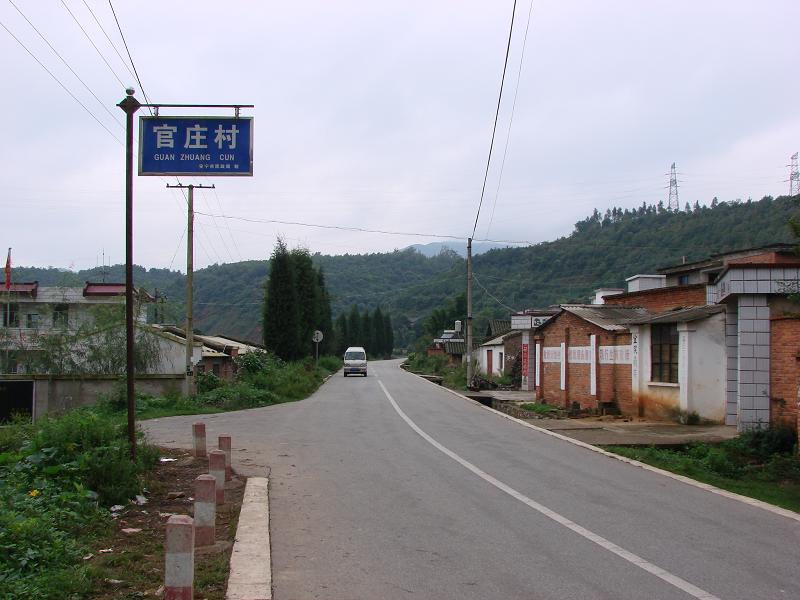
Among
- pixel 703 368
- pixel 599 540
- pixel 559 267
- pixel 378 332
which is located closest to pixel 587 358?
pixel 703 368

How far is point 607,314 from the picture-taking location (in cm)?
2736

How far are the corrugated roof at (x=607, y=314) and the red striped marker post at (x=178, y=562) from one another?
71.4 feet

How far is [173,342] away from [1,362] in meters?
6.80

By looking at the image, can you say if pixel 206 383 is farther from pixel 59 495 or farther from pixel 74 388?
pixel 59 495

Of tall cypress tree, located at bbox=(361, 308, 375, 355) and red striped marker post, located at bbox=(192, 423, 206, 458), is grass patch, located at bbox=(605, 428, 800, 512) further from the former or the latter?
tall cypress tree, located at bbox=(361, 308, 375, 355)

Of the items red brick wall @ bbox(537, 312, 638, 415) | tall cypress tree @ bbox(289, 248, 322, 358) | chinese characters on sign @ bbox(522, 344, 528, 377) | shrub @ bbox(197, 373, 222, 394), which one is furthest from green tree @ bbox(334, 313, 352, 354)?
red brick wall @ bbox(537, 312, 638, 415)

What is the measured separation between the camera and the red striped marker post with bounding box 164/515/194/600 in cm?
485

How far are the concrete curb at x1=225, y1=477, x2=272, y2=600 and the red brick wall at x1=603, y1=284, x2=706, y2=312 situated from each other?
61.6 ft

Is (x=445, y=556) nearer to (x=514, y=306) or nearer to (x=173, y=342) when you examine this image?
(x=173, y=342)

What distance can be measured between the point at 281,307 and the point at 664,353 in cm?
2557

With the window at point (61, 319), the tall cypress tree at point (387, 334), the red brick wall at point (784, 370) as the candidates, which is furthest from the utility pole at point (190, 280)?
the tall cypress tree at point (387, 334)

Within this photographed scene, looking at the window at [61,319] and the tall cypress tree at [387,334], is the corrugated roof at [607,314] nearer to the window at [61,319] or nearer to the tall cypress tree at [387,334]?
the window at [61,319]

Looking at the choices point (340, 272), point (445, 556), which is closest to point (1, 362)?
point (445, 556)

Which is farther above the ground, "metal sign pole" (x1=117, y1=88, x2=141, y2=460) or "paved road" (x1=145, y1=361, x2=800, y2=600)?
"metal sign pole" (x1=117, y1=88, x2=141, y2=460)
